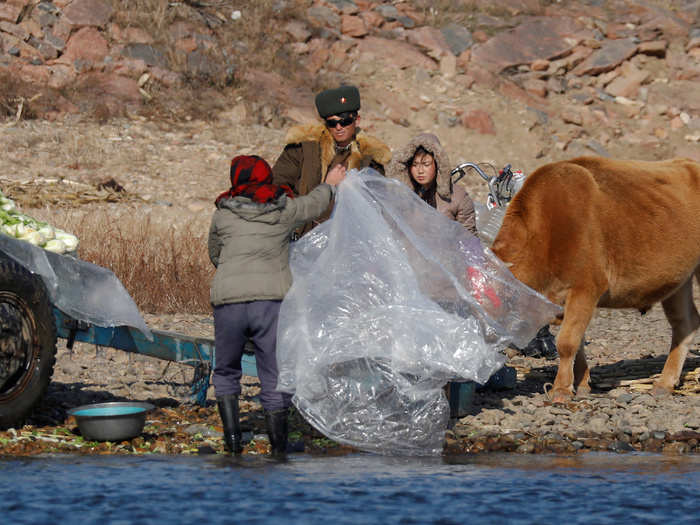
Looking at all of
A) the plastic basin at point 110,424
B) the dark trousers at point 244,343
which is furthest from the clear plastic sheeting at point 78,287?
the dark trousers at point 244,343

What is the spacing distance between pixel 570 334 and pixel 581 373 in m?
0.68

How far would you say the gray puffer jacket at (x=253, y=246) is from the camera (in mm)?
6203

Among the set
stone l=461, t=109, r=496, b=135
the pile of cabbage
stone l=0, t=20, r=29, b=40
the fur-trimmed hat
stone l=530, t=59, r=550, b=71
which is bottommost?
the pile of cabbage

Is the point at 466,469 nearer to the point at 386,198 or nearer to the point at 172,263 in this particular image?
the point at 386,198

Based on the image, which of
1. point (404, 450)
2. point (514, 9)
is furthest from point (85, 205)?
point (514, 9)

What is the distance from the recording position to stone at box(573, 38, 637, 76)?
2616 cm

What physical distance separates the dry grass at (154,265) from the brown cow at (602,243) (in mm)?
5366

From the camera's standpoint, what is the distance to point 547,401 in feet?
26.5

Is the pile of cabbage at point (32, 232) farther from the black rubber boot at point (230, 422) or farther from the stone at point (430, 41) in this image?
the stone at point (430, 41)

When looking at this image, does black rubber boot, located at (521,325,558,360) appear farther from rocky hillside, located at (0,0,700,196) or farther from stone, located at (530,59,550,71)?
stone, located at (530,59,550,71)

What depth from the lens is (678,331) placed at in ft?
30.0

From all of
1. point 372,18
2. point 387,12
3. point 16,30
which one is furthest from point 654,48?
point 16,30

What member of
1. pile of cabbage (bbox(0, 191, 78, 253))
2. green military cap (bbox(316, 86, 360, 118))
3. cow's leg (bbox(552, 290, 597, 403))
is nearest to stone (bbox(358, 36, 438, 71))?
cow's leg (bbox(552, 290, 597, 403))

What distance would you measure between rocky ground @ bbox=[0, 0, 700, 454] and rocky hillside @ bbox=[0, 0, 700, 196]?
44mm
